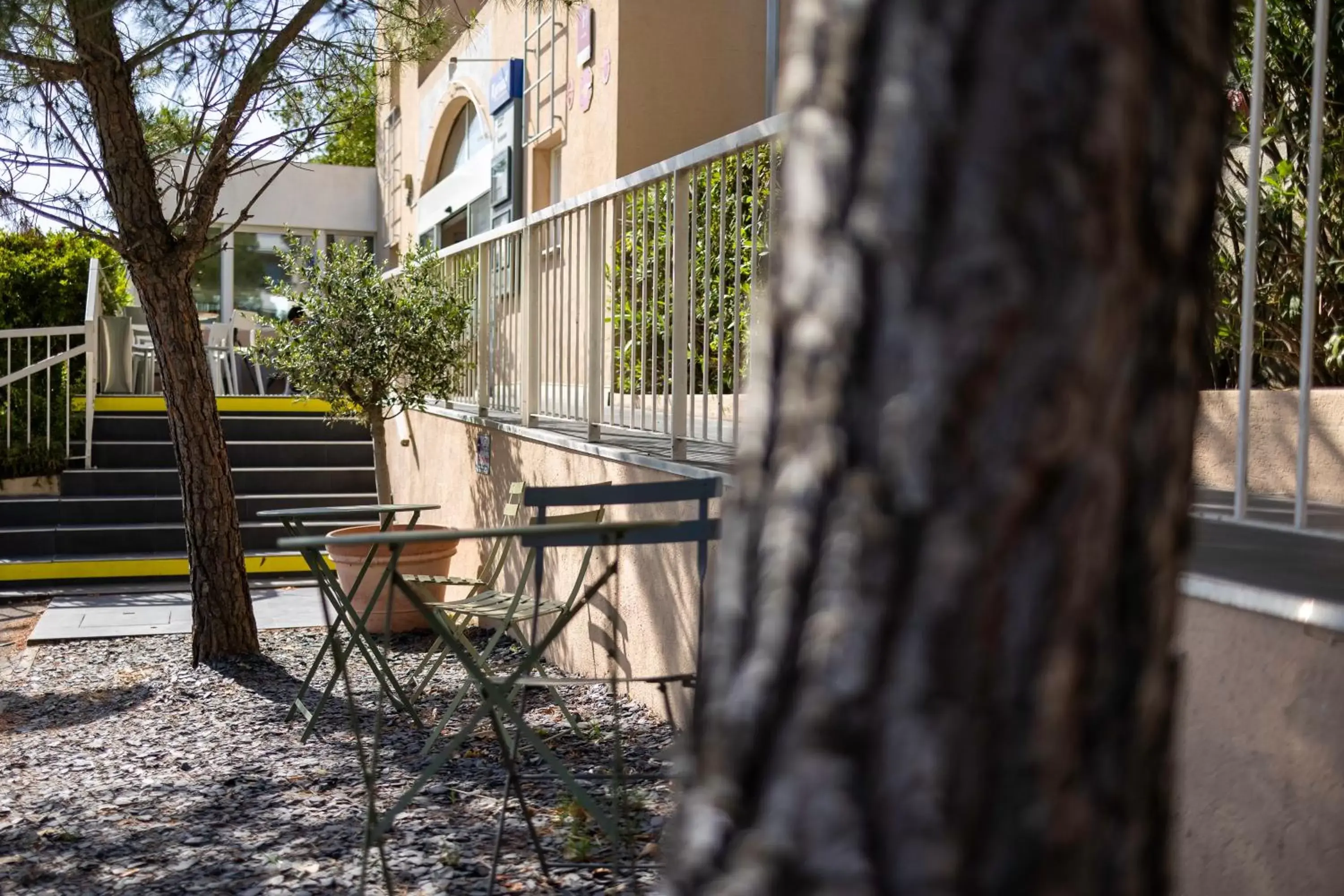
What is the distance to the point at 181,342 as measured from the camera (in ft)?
20.6

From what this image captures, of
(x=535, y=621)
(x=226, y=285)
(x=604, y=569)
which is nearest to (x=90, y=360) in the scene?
(x=604, y=569)

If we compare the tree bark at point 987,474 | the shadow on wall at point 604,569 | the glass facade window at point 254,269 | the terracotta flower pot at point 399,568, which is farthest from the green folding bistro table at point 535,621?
the glass facade window at point 254,269

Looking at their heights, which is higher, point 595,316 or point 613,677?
point 595,316

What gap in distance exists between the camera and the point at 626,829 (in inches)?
149

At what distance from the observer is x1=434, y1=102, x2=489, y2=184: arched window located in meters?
14.9

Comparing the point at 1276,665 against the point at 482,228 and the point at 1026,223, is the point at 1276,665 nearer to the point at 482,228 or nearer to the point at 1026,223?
the point at 1026,223

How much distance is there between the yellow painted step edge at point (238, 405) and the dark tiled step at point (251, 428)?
0.07 metres

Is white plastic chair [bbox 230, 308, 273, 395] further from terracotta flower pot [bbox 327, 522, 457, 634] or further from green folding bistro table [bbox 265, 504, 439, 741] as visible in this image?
green folding bistro table [bbox 265, 504, 439, 741]

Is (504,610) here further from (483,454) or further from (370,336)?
(370,336)

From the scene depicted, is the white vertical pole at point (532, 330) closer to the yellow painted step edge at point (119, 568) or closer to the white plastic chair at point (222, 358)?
the yellow painted step edge at point (119, 568)

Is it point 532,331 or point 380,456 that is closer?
point 532,331

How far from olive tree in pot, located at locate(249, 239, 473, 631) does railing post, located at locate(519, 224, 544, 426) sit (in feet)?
3.70

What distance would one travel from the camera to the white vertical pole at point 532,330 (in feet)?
22.1

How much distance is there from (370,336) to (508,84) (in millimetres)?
5614
